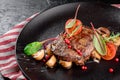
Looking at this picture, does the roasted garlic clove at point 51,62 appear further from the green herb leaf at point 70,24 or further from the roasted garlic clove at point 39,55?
the green herb leaf at point 70,24

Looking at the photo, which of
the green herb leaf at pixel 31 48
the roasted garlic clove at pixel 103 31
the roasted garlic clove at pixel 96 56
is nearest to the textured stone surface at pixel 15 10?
the green herb leaf at pixel 31 48

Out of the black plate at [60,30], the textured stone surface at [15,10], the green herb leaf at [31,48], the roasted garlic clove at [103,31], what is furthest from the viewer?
the textured stone surface at [15,10]

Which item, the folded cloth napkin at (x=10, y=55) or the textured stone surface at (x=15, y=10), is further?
the textured stone surface at (x=15, y=10)

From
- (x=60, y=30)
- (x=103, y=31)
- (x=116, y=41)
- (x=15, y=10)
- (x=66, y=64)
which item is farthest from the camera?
(x=15, y=10)

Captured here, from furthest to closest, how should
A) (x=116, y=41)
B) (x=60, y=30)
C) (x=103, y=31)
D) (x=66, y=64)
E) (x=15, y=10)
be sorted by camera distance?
(x=15, y=10)
(x=60, y=30)
(x=103, y=31)
(x=116, y=41)
(x=66, y=64)

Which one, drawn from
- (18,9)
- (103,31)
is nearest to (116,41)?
(103,31)

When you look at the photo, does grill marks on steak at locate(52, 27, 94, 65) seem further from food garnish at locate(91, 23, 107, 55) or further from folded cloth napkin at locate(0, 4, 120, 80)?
folded cloth napkin at locate(0, 4, 120, 80)

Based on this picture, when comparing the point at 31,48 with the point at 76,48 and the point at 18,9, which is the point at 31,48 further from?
the point at 18,9

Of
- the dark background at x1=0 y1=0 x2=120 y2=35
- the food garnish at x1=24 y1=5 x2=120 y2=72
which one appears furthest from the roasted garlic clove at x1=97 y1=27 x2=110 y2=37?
the dark background at x1=0 y1=0 x2=120 y2=35
